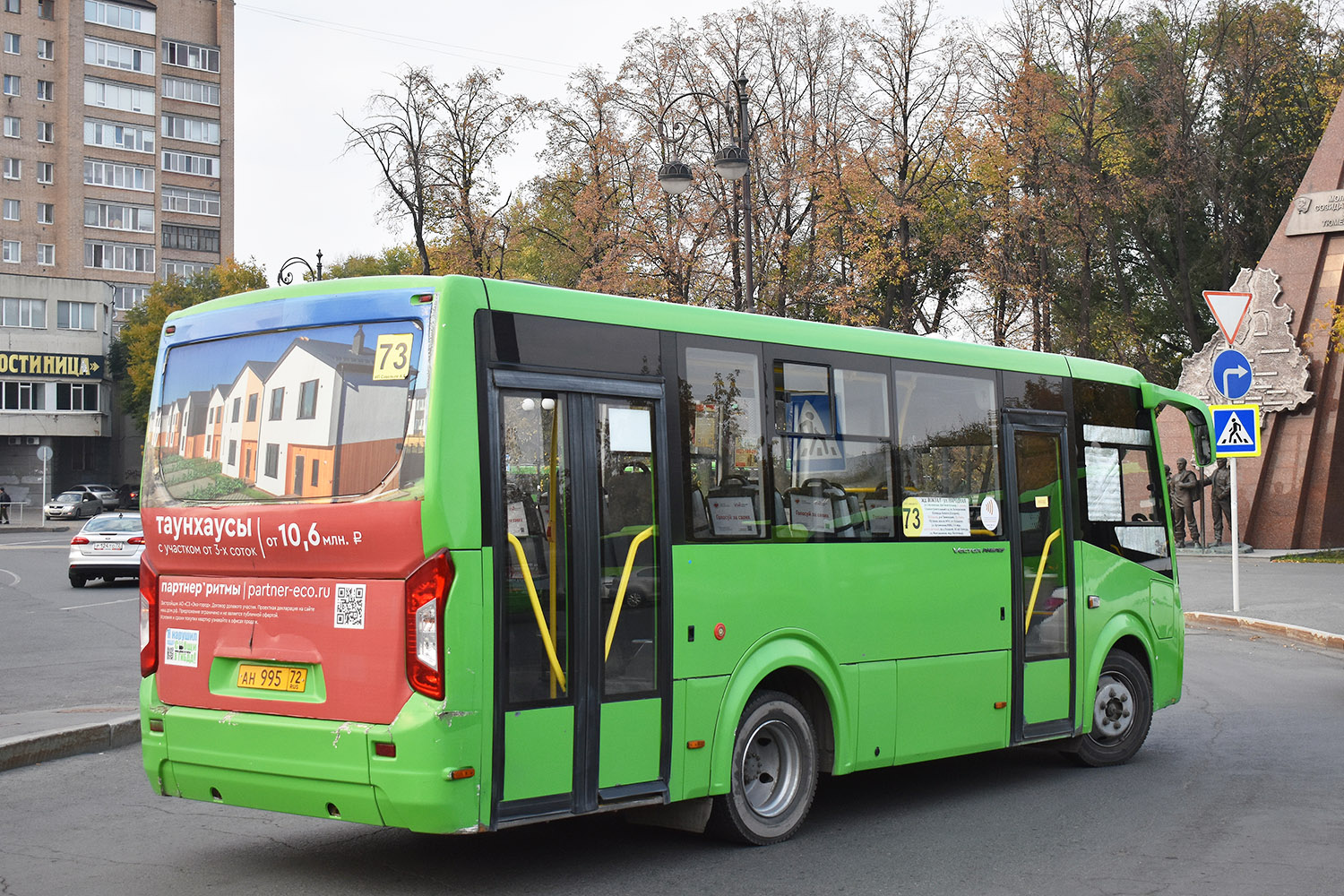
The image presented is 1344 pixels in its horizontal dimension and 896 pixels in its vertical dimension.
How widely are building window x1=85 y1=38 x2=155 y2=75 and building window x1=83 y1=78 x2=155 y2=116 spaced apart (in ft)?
3.84

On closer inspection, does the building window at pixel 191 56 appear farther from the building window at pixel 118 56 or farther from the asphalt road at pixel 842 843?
the asphalt road at pixel 842 843

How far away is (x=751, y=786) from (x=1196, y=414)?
582cm

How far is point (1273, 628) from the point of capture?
1780cm

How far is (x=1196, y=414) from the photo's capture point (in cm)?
1126

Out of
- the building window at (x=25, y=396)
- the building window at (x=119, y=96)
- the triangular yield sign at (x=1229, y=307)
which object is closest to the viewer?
the triangular yield sign at (x=1229, y=307)

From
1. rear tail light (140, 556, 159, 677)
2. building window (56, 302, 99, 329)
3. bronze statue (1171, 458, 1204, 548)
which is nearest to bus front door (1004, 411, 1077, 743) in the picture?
rear tail light (140, 556, 159, 677)

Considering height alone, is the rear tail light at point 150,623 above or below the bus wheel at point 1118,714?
above

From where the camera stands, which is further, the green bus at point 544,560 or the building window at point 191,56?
the building window at point 191,56

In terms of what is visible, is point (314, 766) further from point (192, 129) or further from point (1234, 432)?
point (192, 129)

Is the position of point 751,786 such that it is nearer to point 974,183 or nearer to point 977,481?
point 977,481

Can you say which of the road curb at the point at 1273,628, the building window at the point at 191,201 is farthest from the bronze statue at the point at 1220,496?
the building window at the point at 191,201

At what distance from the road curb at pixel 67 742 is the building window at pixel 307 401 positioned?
15.7 ft

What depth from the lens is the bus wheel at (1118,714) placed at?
9.88 meters

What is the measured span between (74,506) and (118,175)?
28916 mm
